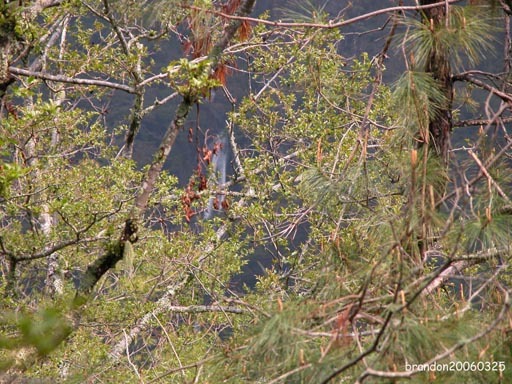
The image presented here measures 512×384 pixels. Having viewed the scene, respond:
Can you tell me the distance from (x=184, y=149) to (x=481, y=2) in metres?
24.4

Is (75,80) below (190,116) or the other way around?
the other way around

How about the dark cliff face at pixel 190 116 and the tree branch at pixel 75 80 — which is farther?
the dark cliff face at pixel 190 116

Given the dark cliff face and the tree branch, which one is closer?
the tree branch

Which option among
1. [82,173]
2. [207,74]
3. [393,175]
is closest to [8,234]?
[82,173]

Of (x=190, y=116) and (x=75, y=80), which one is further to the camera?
(x=190, y=116)

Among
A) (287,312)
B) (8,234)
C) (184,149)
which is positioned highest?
(287,312)

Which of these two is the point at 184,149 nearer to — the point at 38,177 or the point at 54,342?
the point at 38,177

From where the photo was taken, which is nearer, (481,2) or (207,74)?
(481,2)

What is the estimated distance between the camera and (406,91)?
3320 mm

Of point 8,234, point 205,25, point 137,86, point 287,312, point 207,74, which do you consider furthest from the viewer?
point 8,234

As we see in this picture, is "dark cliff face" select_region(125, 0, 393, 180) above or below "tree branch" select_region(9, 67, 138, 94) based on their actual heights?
below

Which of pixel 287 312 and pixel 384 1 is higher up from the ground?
pixel 287 312

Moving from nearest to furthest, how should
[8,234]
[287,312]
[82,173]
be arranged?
[287,312], [8,234], [82,173]

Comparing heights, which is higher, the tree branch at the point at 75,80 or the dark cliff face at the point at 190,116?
the tree branch at the point at 75,80
